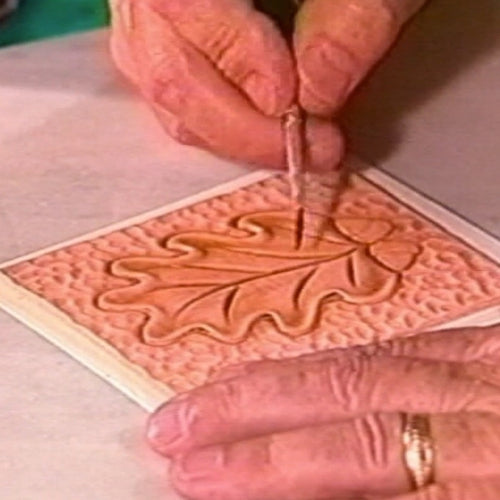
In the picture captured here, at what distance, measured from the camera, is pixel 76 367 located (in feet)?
2.86

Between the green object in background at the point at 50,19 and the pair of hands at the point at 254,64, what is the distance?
22 centimetres

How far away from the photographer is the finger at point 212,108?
104 centimetres

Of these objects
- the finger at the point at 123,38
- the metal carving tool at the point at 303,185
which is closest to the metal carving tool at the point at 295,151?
the metal carving tool at the point at 303,185

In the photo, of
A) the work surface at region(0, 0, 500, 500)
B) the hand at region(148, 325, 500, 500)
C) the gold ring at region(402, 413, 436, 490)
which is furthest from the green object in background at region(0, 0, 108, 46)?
the gold ring at region(402, 413, 436, 490)

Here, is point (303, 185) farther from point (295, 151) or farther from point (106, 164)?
point (106, 164)

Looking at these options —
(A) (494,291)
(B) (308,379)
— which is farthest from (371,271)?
(B) (308,379)

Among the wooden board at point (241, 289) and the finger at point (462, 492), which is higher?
the finger at point (462, 492)

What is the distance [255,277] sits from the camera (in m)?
0.95

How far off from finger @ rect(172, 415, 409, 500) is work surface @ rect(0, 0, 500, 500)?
1.9 inches

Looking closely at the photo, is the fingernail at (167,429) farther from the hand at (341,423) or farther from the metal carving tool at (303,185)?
the metal carving tool at (303,185)

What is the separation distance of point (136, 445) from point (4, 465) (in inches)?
2.7

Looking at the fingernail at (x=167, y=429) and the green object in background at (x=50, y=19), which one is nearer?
the fingernail at (x=167, y=429)

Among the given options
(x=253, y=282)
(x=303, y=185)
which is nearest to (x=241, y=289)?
(x=253, y=282)

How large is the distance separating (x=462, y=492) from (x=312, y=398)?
10 centimetres
